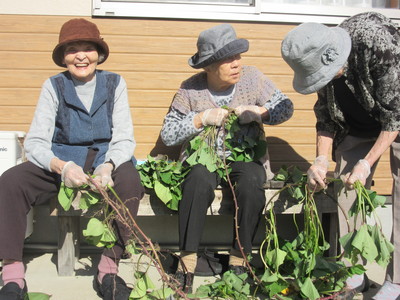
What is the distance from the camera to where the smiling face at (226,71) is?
10.6 ft

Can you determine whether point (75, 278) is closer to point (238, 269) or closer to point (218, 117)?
point (238, 269)

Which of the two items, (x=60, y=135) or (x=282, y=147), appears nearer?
(x=60, y=135)

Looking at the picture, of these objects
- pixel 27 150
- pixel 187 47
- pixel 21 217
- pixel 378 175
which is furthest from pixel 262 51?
pixel 21 217

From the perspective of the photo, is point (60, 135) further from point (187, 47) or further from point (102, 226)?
point (187, 47)

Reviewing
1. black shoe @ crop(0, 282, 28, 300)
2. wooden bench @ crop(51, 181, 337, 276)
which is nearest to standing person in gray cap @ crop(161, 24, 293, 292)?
wooden bench @ crop(51, 181, 337, 276)

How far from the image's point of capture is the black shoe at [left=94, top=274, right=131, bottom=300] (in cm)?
266

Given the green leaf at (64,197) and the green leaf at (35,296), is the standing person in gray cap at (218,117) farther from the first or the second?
the green leaf at (35,296)

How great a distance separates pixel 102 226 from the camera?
2.59 m

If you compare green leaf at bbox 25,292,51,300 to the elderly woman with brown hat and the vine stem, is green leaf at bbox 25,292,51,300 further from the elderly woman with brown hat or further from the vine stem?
the vine stem

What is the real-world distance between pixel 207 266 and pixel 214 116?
90cm

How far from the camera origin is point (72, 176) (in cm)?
271

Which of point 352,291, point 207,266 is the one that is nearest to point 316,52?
point 352,291

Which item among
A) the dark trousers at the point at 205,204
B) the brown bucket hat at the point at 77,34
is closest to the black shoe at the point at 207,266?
the dark trousers at the point at 205,204

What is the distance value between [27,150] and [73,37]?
69 cm
